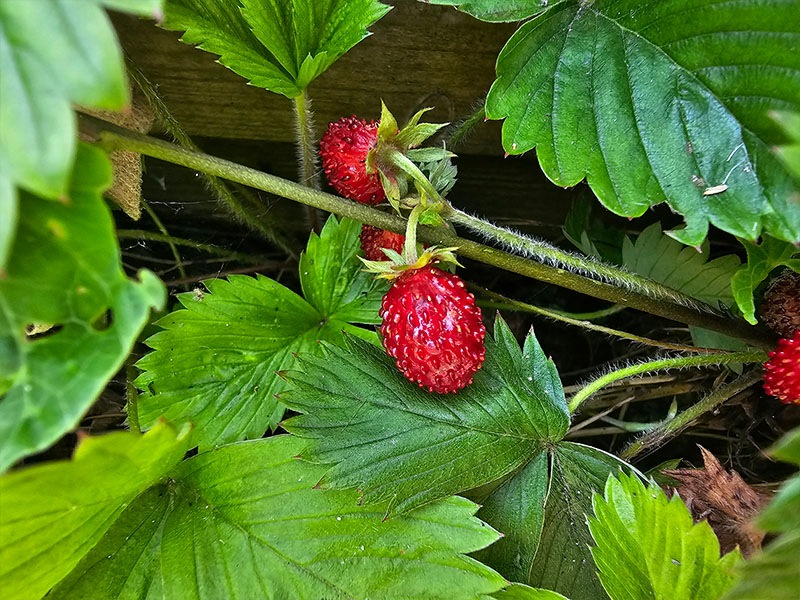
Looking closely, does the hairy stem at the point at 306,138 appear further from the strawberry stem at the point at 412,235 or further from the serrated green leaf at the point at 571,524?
the serrated green leaf at the point at 571,524

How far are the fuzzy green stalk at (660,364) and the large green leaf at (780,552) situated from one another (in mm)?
319

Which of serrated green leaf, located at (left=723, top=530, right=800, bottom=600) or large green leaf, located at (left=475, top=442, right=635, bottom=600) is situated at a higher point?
serrated green leaf, located at (left=723, top=530, right=800, bottom=600)

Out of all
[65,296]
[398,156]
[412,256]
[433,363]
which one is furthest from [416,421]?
[65,296]

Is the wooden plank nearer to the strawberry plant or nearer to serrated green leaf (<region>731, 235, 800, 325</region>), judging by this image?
the strawberry plant

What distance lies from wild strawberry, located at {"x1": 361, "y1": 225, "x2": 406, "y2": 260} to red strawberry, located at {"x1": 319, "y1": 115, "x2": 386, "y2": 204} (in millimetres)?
54

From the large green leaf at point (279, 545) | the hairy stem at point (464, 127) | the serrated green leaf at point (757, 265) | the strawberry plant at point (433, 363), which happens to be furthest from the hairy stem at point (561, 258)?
the large green leaf at point (279, 545)

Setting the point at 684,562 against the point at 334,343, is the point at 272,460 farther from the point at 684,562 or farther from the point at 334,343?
the point at 684,562

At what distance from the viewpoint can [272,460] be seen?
81 cm

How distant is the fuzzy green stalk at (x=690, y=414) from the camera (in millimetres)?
898

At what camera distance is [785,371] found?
30.1 inches

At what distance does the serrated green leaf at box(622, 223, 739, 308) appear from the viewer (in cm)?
94

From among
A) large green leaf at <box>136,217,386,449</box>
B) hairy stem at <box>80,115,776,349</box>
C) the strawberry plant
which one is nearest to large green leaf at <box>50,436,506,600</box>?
the strawberry plant

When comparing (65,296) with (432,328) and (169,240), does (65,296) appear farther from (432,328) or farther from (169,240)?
(169,240)

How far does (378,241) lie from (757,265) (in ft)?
1.58
